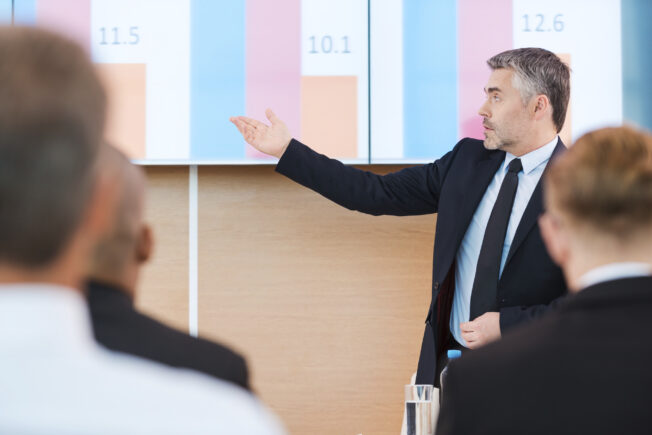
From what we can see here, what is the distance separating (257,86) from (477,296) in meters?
0.98

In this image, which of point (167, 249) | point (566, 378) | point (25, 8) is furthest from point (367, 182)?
point (566, 378)

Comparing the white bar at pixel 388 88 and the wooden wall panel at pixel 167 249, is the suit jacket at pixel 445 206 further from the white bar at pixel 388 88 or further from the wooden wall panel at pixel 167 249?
the wooden wall panel at pixel 167 249

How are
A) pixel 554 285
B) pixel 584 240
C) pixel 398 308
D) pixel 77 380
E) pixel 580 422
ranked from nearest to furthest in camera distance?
pixel 77 380 → pixel 580 422 → pixel 584 240 → pixel 554 285 → pixel 398 308

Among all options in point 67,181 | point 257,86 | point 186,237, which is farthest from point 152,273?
point 67,181

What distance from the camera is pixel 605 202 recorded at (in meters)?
0.89

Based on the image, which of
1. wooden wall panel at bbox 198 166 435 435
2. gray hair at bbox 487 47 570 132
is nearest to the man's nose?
gray hair at bbox 487 47 570 132

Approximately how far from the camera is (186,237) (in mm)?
2553

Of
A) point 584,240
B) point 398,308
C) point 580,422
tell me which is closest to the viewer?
point 580,422

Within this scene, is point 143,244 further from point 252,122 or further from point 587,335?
point 252,122

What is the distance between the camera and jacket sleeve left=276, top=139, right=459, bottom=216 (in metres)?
2.22

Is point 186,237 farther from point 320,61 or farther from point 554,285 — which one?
point 554,285

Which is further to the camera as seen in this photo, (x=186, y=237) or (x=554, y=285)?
(x=186, y=237)

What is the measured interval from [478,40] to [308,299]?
104 centimetres

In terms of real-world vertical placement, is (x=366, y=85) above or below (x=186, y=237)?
above
